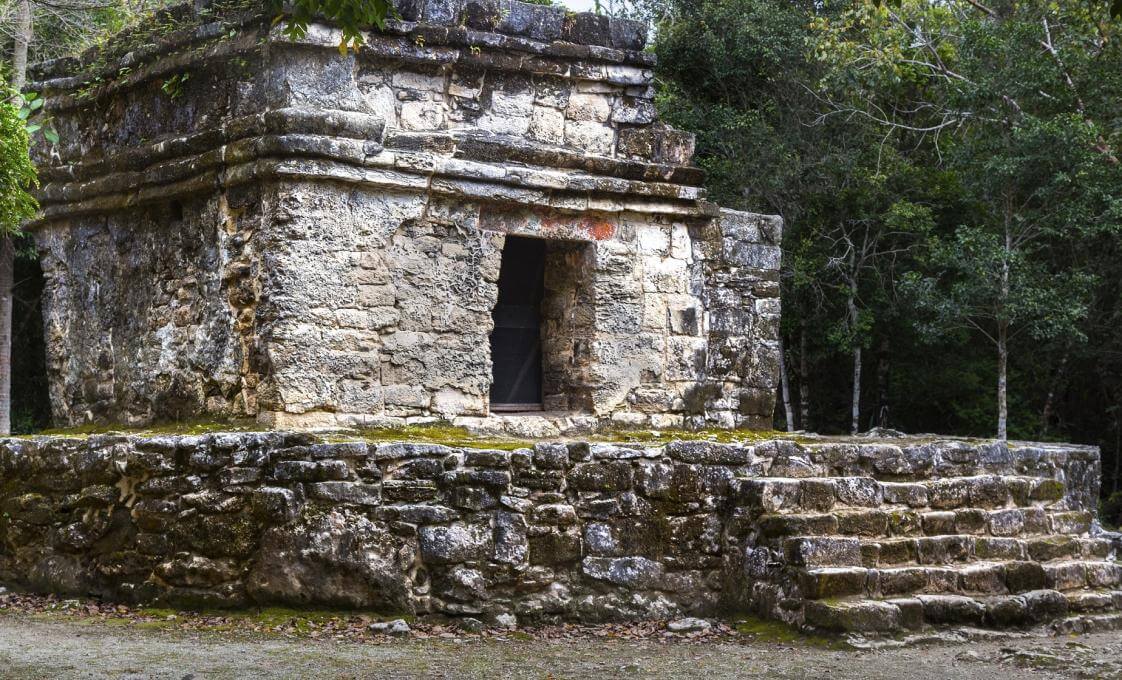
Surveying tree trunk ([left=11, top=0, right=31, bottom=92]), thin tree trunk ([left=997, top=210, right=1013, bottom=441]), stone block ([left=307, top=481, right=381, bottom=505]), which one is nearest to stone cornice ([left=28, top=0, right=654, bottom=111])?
stone block ([left=307, top=481, right=381, bottom=505])

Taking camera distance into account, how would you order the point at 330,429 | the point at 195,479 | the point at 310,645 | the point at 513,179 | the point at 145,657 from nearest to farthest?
the point at 145,657 < the point at 310,645 < the point at 195,479 < the point at 330,429 < the point at 513,179

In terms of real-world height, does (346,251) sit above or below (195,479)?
above

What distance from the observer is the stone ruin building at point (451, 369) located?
6.95m

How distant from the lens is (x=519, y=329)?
9391 mm

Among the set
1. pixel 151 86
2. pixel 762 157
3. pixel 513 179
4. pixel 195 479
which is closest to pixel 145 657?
pixel 195 479

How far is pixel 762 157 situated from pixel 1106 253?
4.86 metres

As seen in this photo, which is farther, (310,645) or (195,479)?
(195,479)

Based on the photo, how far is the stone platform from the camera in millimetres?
6840

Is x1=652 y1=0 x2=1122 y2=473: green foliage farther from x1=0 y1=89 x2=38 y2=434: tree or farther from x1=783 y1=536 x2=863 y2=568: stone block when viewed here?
x1=0 y1=89 x2=38 y2=434: tree

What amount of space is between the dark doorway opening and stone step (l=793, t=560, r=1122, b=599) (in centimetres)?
298

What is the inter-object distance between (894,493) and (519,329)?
307cm

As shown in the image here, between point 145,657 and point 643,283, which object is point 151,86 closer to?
point 643,283

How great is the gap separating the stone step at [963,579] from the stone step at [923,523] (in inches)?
10.8

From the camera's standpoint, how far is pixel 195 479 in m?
7.04
